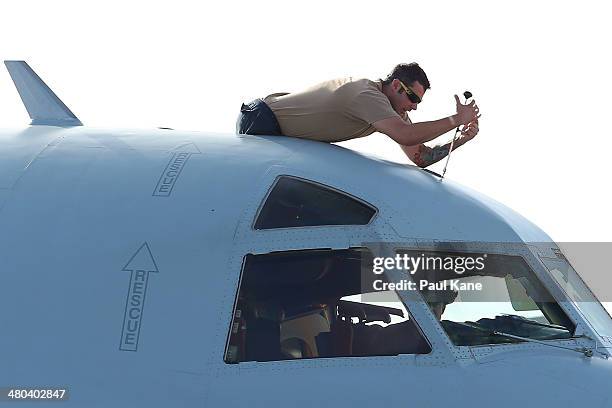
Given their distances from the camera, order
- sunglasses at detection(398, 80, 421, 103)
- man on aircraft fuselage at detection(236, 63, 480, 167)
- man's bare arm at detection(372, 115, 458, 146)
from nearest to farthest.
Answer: man's bare arm at detection(372, 115, 458, 146) → man on aircraft fuselage at detection(236, 63, 480, 167) → sunglasses at detection(398, 80, 421, 103)

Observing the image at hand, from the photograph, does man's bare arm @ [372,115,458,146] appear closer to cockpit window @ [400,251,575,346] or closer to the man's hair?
the man's hair

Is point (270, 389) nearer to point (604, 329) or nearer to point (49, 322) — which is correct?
point (49, 322)

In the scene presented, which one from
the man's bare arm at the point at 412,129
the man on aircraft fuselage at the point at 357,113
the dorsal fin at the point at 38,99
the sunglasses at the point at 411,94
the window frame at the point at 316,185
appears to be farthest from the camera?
the dorsal fin at the point at 38,99

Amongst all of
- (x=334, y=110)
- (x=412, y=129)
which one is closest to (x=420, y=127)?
(x=412, y=129)

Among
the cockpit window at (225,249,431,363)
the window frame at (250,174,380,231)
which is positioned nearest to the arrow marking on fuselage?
the cockpit window at (225,249,431,363)

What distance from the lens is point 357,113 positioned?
33.5 ft

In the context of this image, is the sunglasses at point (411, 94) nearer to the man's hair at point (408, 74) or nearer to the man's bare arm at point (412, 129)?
the man's hair at point (408, 74)

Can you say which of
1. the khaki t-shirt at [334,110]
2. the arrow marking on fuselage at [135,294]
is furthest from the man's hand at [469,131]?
the arrow marking on fuselage at [135,294]

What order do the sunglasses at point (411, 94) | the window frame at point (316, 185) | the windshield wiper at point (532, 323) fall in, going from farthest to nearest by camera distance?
the sunglasses at point (411, 94) < the window frame at point (316, 185) < the windshield wiper at point (532, 323)

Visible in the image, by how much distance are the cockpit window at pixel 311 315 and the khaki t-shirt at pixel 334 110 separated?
6.67ft

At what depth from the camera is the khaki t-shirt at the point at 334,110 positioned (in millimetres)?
10156

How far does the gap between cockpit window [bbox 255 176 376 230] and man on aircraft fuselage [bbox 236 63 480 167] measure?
1.27m

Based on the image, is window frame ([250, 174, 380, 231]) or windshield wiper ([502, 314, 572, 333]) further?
window frame ([250, 174, 380, 231])

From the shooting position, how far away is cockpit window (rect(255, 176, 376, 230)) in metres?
8.84
